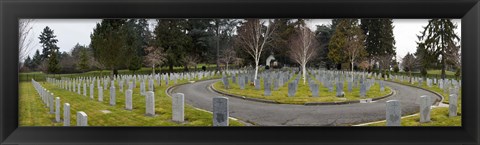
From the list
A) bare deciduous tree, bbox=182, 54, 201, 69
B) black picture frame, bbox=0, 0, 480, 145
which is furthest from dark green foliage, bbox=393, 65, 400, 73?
bare deciduous tree, bbox=182, 54, 201, 69

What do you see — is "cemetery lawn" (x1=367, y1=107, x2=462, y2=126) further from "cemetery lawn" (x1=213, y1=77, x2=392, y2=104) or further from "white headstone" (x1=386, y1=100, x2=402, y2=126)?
"cemetery lawn" (x1=213, y1=77, x2=392, y2=104)

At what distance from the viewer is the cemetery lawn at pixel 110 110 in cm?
303

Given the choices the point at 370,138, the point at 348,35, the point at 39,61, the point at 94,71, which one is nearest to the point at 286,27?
the point at 348,35

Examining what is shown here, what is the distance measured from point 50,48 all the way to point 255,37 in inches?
84.5

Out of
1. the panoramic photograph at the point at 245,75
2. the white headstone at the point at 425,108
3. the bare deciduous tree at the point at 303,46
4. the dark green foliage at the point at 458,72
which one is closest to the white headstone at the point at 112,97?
the panoramic photograph at the point at 245,75

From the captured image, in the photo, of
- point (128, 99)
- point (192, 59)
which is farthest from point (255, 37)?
point (128, 99)

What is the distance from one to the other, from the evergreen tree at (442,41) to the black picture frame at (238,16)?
17.7 inches

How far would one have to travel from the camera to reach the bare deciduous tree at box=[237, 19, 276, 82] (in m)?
3.41

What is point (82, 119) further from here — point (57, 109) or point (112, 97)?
point (112, 97)

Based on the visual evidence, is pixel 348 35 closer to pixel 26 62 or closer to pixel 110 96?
pixel 110 96

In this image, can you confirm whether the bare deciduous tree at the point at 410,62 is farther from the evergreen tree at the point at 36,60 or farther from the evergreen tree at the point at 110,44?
the evergreen tree at the point at 36,60

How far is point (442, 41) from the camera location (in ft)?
10.7

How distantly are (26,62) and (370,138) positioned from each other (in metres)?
3.26
